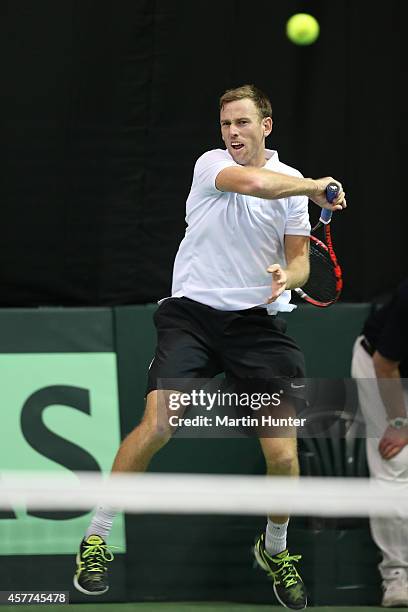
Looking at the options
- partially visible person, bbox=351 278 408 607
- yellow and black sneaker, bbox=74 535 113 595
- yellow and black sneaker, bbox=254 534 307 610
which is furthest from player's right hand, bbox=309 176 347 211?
yellow and black sneaker, bbox=74 535 113 595

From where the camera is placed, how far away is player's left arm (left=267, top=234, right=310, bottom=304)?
3.83 metres

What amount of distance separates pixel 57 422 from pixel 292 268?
1434 mm

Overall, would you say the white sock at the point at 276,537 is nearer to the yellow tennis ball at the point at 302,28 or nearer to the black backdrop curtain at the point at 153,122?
the black backdrop curtain at the point at 153,122

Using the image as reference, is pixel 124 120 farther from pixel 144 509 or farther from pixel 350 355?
pixel 144 509

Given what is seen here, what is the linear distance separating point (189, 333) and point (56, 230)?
132cm

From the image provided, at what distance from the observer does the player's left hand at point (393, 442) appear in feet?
15.5

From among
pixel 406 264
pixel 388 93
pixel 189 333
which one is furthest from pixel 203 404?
pixel 388 93

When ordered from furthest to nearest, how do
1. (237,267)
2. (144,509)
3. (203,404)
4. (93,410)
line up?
(93,410), (203,404), (237,267), (144,509)

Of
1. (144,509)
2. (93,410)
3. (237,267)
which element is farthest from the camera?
(93,410)

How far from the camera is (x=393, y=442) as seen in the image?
4746 millimetres

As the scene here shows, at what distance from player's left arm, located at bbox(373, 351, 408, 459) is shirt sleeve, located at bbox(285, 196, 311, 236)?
678mm

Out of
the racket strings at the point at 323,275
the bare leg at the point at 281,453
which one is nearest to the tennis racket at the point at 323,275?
the racket strings at the point at 323,275

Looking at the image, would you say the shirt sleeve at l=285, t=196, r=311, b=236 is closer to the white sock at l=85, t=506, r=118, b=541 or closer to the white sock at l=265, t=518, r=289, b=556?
the white sock at l=265, t=518, r=289, b=556

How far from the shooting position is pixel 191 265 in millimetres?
4066
